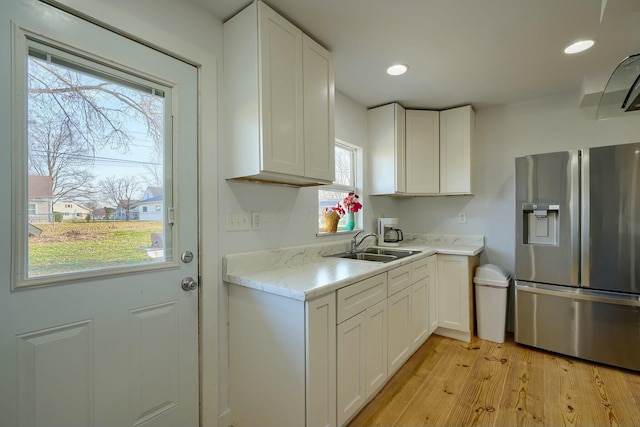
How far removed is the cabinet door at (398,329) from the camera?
1.99 metres

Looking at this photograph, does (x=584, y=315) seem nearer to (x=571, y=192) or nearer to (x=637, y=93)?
(x=571, y=192)

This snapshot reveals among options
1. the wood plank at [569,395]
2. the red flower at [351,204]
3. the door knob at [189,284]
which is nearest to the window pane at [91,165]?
the door knob at [189,284]

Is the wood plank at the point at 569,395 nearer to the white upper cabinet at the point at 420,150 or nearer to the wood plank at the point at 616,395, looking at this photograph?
the wood plank at the point at 616,395

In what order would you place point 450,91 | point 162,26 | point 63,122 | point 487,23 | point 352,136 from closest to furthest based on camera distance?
point 63,122 → point 162,26 → point 487,23 → point 450,91 → point 352,136

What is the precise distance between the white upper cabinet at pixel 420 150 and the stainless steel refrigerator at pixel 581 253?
0.58 m

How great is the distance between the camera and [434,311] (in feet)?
9.16

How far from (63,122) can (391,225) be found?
103 inches

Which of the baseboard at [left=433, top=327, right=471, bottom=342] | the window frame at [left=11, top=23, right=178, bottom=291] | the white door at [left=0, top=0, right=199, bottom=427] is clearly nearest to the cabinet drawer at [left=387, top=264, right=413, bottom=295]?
the baseboard at [left=433, top=327, right=471, bottom=342]

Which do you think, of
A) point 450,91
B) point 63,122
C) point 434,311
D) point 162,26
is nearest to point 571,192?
point 450,91

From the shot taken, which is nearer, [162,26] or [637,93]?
[162,26]

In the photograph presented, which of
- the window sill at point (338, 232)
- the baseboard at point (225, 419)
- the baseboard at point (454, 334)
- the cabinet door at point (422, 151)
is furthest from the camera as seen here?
the cabinet door at point (422, 151)

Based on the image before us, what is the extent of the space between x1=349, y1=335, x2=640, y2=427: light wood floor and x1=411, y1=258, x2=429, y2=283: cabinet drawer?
697 millimetres

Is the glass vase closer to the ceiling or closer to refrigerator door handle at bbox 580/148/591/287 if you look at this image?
the ceiling

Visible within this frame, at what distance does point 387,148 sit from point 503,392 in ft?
7.25
